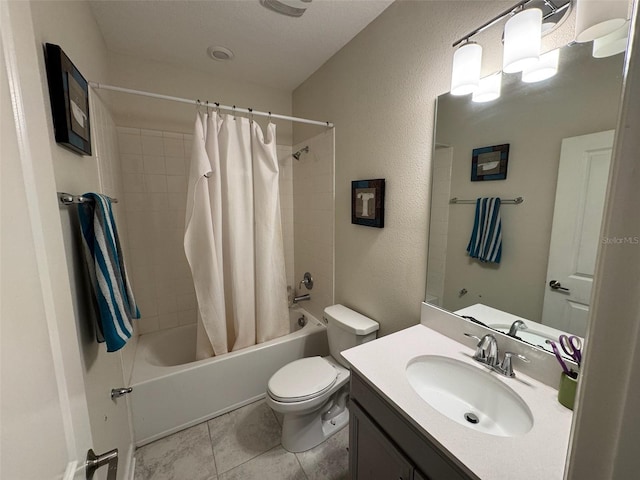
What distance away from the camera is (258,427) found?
169 cm

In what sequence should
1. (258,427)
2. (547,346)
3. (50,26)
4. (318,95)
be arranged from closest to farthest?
(50,26)
(547,346)
(258,427)
(318,95)

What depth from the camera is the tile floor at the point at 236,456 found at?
4.60 ft

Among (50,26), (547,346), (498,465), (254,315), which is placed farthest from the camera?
(254,315)

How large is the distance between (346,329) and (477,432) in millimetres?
969

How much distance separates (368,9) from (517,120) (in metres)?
1.04

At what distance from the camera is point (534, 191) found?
982 millimetres

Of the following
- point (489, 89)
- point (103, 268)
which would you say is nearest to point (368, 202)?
point (489, 89)

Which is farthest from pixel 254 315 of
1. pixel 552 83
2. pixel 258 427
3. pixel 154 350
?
pixel 552 83

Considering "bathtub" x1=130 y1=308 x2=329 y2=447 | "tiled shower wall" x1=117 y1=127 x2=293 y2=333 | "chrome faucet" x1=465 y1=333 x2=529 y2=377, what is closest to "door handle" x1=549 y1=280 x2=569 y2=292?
"chrome faucet" x1=465 y1=333 x2=529 y2=377

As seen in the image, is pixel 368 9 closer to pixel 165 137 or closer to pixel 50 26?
pixel 50 26

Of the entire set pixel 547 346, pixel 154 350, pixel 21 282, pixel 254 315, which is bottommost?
pixel 154 350

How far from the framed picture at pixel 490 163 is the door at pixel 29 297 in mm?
1367

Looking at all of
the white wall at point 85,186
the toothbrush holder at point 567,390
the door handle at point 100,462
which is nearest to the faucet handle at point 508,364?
the toothbrush holder at point 567,390

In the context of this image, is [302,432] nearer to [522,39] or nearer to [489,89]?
[489,89]
